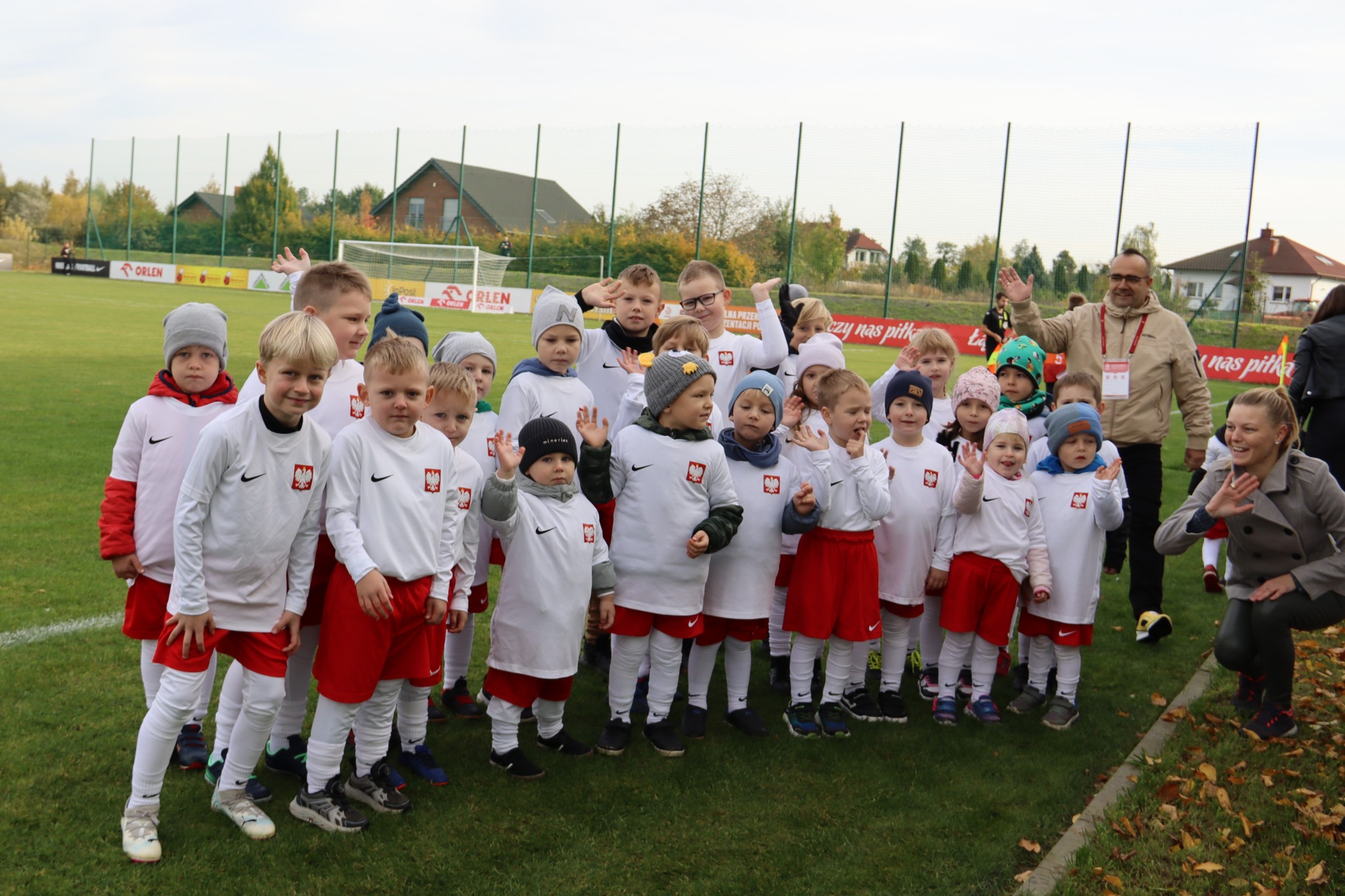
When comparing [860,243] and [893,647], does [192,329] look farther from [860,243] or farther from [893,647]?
[860,243]

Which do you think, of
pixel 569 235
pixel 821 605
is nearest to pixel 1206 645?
pixel 821 605

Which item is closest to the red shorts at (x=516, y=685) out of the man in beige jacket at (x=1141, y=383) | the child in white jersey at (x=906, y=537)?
the child in white jersey at (x=906, y=537)

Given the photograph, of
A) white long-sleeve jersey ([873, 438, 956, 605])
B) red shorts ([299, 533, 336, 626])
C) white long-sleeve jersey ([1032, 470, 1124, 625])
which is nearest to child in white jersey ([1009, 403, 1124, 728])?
white long-sleeve jersey ([1032, 470, 1124, 625])

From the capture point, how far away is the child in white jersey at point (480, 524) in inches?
177

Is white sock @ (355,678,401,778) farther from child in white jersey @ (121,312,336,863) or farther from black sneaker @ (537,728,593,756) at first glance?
black sneaker @ (537,728,593,756)

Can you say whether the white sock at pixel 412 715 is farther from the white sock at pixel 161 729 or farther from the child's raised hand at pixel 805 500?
the child's raised hand at pixel 805 500

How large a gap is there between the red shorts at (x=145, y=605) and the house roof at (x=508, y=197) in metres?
36.2

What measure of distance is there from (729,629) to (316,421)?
206cm

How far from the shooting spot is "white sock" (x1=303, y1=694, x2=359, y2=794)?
3.55 meters

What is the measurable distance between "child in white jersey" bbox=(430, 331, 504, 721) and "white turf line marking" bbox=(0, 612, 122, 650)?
191 centimetres

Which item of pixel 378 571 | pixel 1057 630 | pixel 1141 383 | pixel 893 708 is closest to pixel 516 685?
pixel 378 571

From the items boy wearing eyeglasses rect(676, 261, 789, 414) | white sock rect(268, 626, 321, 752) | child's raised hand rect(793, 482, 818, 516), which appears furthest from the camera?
boy wearing eyeglasses rect(676, 261, 789, 414)

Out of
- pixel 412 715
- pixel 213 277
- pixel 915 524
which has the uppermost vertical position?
pixel 213 277

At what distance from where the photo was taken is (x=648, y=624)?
448 cm
